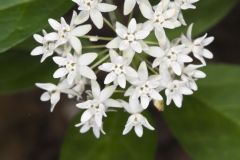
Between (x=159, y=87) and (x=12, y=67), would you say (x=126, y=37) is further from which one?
(x=12, y=67)

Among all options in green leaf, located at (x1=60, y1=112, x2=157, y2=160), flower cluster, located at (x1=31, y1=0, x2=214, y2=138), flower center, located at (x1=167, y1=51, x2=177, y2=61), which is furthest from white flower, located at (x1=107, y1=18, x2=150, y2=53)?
green leaf, located at (x1=60, y1=112, x2=157, y2=160)

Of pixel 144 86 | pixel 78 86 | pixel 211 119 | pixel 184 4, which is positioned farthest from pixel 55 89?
pixel 211 119

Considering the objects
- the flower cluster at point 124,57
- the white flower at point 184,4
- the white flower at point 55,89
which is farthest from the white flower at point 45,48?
the white flower at point 184,4

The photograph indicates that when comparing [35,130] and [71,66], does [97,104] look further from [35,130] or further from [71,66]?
[35,130]

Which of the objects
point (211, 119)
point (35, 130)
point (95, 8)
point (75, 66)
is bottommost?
point (35, 130)

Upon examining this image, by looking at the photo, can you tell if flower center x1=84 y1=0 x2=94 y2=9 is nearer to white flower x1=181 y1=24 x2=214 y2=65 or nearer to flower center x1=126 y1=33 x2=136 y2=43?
flower center x1=126 y1=33 x2=136 y2=43

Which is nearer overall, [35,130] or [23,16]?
[23,16]
